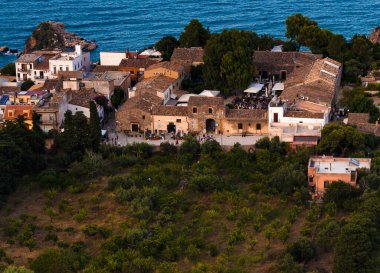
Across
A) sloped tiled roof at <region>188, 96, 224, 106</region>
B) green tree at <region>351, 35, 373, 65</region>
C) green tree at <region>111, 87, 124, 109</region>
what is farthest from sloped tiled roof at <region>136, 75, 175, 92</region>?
green tree at <region>351, 35, 373, 65</region>

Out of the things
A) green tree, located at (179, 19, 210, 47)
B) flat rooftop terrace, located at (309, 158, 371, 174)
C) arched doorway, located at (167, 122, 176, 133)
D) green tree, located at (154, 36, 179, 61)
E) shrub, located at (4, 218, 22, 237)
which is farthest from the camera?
green tree, located at (154, 36, 179, 61)

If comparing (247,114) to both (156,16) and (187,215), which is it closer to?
(187,215)

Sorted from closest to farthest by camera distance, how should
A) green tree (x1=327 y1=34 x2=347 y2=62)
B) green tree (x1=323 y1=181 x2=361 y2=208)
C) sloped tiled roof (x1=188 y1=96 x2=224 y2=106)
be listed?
green tree (x1=323 y1=181 x2=361 y2=208), sloped tiled roof (x1=188 y1=96 x2=224 y2=106), green tree (x1=327 y1=34 x2=347 y2=62)

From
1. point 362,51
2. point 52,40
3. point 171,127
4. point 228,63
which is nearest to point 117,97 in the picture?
point 171,127

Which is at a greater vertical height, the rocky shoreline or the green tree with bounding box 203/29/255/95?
the rocky shoreline

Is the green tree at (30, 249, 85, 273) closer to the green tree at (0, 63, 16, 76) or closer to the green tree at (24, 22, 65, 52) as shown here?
the green tree at (0, 63, 16, 76)

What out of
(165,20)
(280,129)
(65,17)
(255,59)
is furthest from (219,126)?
(65,17)

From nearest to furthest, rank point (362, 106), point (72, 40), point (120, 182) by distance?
1. point (120, 182)
2. point (362, 106)
3. point (72, 40)
